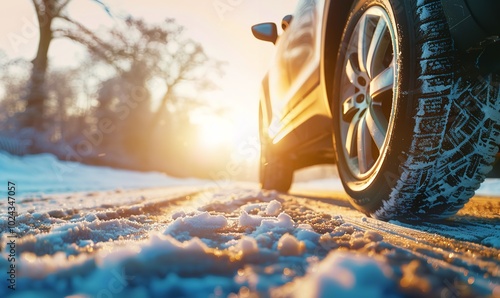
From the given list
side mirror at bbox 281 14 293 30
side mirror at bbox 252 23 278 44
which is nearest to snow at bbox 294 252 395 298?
side mirror at bbox 281 14 293 30

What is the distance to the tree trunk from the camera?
521 inches

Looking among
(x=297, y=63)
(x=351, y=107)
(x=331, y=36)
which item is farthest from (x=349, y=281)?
(x=297, y=63)

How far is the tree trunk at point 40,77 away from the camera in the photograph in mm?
13227

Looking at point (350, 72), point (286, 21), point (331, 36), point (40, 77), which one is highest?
point (40, 77)

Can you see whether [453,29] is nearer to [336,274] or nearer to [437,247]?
[437,247]

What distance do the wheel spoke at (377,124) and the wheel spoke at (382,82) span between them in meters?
0.07

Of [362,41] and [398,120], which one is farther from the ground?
[362,41]

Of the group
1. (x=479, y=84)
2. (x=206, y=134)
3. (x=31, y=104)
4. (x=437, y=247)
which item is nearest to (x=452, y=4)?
(x=479, y=84)

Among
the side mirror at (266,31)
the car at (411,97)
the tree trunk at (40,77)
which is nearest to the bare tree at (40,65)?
the tree trunk at (40,77)

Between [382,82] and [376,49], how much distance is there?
0.21 m

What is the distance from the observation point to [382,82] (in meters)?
1.82

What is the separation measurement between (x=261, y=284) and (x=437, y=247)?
2.49 feet

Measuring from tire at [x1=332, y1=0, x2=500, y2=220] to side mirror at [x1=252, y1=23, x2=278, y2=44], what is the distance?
7.15ft

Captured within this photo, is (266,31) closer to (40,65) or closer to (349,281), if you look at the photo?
(349,281)
